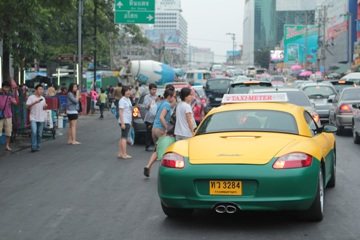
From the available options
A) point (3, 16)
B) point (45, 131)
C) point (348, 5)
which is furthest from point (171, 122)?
point (348, 5)

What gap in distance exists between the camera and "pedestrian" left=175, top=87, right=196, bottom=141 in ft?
35.3

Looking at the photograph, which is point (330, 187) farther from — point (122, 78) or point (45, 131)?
point (122, 78)

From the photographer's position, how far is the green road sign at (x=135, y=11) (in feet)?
103

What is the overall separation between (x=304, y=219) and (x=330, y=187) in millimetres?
2593

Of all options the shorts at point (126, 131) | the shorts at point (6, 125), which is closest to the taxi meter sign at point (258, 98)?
the shorts at point (126, 131)

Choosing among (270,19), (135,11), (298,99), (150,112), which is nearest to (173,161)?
(150,112)

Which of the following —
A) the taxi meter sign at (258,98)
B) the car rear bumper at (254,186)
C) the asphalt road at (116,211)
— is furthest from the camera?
the taxi meter sign at (258,98)

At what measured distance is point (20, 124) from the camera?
63.4 feet

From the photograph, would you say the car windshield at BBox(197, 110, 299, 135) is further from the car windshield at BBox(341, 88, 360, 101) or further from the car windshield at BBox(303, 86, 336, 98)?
the car windshield at BBox(303, 86, 336, 98)

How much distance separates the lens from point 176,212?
7902mm

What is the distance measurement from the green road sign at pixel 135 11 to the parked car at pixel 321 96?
30.1ft

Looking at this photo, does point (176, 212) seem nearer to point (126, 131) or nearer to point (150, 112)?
Result: point (126, 131)

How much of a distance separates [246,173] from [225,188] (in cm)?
29

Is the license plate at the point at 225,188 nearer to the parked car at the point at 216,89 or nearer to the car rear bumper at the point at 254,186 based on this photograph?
the car rear bumper at the point at 254,186
